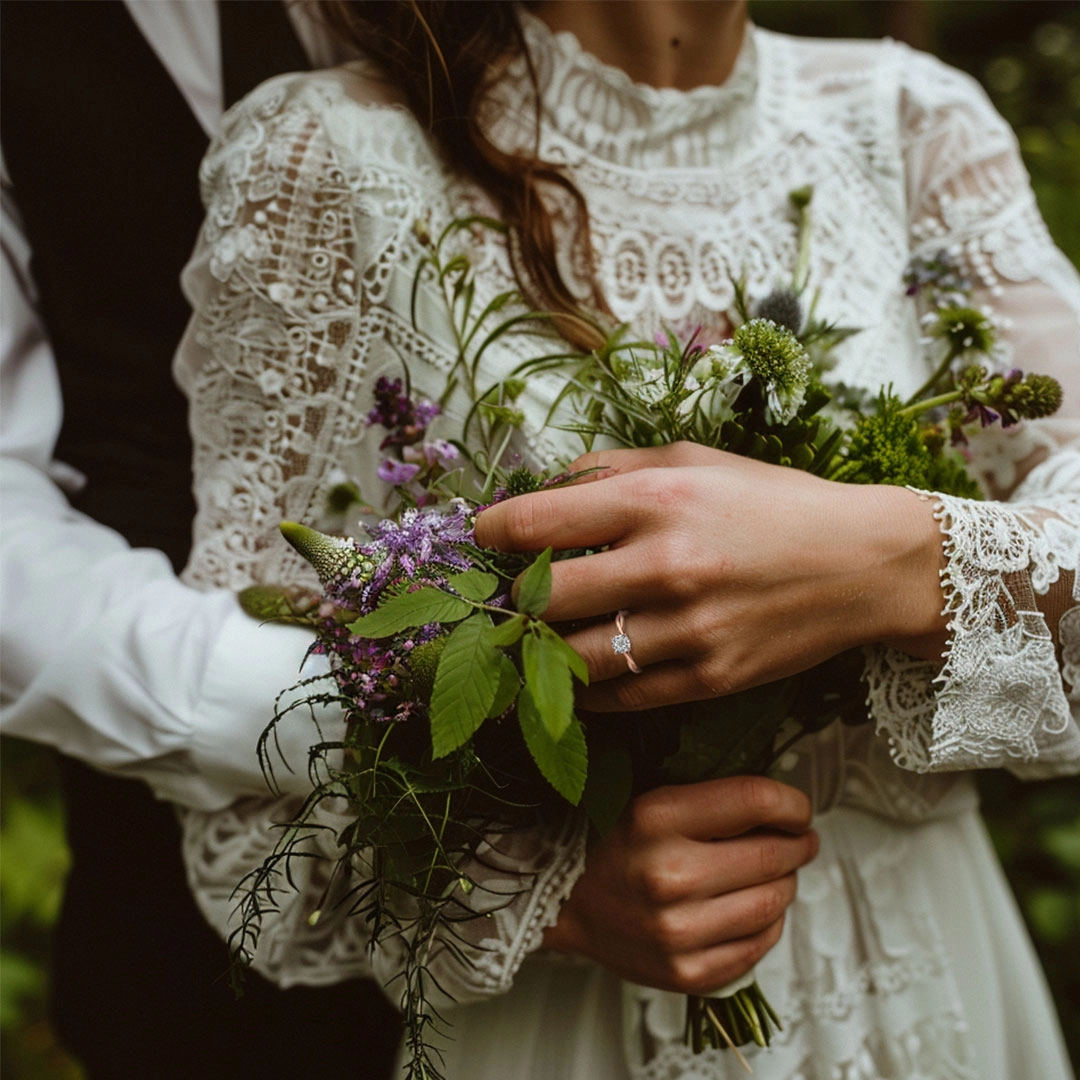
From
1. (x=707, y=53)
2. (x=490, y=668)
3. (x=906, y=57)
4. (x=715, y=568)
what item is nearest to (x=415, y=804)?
(x=490, y=668)

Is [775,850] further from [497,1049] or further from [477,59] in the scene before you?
[477,59]

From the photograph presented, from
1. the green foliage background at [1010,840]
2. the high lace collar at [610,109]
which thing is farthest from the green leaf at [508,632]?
the green foliage background at [1010,840]

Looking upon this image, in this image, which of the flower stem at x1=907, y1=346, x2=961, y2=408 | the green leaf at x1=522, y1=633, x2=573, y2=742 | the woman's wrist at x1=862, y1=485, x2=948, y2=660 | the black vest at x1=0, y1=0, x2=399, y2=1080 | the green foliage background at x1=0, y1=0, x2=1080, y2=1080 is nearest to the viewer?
the green leaf at x1=522, y1=633, x2=573, y2=742

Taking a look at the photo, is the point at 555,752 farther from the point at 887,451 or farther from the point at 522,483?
the point at 887,451

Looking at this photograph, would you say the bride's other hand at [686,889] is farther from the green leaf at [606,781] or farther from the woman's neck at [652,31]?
the woman's neck at [652,31]

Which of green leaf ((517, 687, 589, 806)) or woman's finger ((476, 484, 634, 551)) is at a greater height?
woman's finger ((476, 484, 634, 551))

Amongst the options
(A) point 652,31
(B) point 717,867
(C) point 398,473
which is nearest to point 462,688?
(C) point 398,473

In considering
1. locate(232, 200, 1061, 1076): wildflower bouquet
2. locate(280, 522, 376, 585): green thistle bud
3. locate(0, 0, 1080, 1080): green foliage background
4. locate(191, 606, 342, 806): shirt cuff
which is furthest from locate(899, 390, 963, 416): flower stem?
locate(0, 0, 1080, 1080): green foliage background

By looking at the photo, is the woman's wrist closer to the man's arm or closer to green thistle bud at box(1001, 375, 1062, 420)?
green thistle bud at box(1001, 375, 1062, 420)

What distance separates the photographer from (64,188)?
1.22 meters

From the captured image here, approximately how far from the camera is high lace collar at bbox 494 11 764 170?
112 cm

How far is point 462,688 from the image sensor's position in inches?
24.7

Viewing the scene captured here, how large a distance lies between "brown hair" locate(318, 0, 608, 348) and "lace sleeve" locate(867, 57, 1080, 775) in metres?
0.45

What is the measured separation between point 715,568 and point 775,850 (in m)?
0.37
